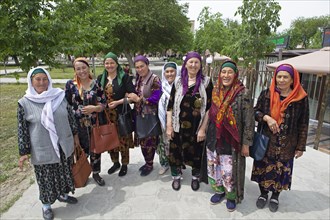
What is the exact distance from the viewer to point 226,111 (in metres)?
2.55

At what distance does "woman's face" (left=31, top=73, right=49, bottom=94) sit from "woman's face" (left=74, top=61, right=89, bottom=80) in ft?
1.44

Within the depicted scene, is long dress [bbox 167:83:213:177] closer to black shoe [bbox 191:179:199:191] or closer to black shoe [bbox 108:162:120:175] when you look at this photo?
black shoe [bbox 191:179:199:191]

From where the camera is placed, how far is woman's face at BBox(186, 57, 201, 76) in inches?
109

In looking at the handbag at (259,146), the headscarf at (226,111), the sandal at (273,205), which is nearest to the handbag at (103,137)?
the headscarf at (226,111)

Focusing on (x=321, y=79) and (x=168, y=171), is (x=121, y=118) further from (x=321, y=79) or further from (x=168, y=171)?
(x=321, y=79)

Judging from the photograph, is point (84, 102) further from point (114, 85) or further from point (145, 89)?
point (145, 89)

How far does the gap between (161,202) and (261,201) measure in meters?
1.28

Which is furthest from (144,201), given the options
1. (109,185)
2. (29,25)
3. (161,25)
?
(161,25)

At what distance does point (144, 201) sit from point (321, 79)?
7173mm

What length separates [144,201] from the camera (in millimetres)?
3113

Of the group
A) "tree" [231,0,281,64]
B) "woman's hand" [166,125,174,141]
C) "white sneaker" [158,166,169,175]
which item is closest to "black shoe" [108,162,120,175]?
"white sneaker" [158,166,169,175]

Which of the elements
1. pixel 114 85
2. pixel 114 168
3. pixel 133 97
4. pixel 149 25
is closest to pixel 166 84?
pixel 133 97

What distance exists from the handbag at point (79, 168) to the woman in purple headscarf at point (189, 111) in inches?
44.4

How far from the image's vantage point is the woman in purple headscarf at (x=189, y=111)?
2.84m
